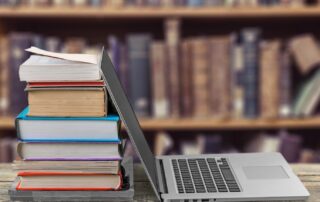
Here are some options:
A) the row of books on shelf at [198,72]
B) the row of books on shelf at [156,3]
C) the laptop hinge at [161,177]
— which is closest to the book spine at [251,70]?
the row of books on shelf at [198,72]

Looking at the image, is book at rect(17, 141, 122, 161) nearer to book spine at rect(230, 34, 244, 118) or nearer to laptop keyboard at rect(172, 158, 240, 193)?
laptop keyboard at rect(172, 158, 240, 193)

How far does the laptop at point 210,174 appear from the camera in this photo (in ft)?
3.26

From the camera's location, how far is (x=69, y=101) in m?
0.99

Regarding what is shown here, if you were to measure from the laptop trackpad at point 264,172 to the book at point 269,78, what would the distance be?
1.12m

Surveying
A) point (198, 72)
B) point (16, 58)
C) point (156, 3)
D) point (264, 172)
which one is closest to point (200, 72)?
point (198, 72)

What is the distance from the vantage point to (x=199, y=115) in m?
2.26

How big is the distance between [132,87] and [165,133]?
264 millimetres

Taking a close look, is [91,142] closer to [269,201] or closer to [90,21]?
[269,201]

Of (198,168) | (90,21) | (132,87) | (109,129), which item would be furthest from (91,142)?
(90,21)

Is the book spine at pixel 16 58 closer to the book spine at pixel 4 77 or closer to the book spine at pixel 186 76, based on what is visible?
the book spine at pixel 4 77

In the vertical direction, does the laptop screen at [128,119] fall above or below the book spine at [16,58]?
above

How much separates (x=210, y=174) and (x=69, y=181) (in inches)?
10.7

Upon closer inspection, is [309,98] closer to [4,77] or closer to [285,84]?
[285,84]

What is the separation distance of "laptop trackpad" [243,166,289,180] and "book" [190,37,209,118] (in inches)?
42.8
